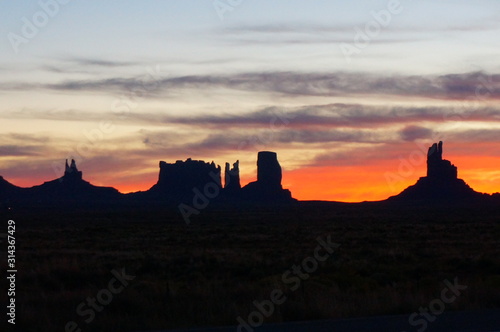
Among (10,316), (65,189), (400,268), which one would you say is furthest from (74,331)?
(65,189)

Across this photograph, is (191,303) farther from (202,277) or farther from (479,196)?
(479,196)

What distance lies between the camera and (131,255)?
2830 centimetres

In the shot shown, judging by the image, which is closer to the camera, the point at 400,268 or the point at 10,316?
the point at 10,316

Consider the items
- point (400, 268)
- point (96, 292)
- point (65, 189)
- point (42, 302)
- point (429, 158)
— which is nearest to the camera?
point (42, 302)

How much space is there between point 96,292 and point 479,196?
153 metres

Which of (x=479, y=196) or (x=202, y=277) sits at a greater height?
(x=479, y=196)

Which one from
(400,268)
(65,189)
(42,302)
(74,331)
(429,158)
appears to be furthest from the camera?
(65,189)

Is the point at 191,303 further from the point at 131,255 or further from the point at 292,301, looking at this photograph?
the point at 131,255

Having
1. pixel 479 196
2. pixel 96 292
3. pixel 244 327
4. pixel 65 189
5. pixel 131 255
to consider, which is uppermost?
pixel 65 189

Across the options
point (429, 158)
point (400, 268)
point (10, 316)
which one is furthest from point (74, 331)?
point (429, 158)

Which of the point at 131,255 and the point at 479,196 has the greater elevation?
the point at 479,196

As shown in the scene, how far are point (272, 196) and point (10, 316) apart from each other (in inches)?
6924

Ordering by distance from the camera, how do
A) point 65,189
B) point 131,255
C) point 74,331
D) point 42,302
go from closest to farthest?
1. point 74,331
2. point 42,302
3. point 131,255
4. point 65,189

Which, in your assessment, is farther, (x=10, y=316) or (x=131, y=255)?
(x=131, y=255)
